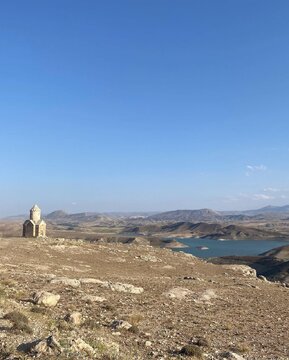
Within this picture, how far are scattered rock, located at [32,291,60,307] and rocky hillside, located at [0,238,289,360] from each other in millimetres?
46

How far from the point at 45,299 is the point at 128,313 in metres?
3.12

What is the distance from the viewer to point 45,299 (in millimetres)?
15320

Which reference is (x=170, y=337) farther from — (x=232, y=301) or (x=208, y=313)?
(x=232, y=301)

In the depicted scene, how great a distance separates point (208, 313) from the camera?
58.2ft

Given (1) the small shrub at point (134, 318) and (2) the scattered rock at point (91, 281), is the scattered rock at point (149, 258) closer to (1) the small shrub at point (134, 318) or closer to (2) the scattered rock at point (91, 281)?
(2) the scattered rock at point (91, 281)

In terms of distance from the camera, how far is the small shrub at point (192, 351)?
37.5 ft

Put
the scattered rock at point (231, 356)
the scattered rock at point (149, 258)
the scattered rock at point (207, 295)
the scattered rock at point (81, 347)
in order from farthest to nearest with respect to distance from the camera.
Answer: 1. the scattered rock at point (149, 258)
2. the scattered rock at point (207, 295)
3. the scattered rock at point (231, 356)
4. the scattered rock at point (81, 347)

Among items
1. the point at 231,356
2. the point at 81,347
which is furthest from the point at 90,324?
the point at 231,356

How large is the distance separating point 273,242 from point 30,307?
182 meters

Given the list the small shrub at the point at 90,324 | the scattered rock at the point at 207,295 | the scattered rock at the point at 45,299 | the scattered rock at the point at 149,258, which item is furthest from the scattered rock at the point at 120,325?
the scattered rock at the point at 149,258

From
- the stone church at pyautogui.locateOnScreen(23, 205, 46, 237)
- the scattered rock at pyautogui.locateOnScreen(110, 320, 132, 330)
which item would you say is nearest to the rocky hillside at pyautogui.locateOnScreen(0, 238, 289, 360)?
the scattered rock at pyautogui.locateOnScreen(110, 320, 132, 330)

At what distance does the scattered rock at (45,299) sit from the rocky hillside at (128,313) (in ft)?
0.15

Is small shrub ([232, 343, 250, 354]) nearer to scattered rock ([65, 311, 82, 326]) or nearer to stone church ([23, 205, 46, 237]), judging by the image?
scattered rock ([65, 311, 82, 326])

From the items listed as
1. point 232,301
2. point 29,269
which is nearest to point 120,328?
point 232,301
